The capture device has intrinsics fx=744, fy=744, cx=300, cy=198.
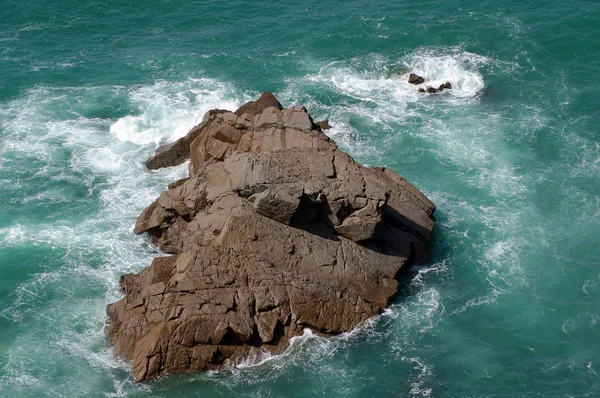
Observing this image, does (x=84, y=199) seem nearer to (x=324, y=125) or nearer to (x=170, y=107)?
(x=170, y=107)

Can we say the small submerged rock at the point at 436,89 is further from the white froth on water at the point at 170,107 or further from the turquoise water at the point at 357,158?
the white froth on water at the point at 170,107

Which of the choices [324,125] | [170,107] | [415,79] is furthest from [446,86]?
[170,107]

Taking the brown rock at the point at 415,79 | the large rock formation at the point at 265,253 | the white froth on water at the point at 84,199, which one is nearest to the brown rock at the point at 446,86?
the brown rock at the point at 415,79

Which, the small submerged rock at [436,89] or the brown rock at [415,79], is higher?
the brown rock at [415,79]

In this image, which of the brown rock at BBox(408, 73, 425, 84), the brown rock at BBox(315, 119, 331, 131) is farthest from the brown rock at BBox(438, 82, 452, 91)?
the brown rock at BBox(315, 119, 331, 131)

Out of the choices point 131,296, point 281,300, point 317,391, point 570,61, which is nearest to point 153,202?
point 131,296

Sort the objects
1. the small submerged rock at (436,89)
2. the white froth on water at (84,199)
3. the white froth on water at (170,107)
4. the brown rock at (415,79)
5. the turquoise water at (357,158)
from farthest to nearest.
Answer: the brown rock at (415,79)
the small submerged rock at (436,89)
the white froth on water at (170,107)
the white froth on water at (84,199)
the turquoise water at (357,158)

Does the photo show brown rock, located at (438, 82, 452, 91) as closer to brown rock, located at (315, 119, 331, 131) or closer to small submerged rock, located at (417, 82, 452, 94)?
small submerged rock, located at (417, 82, 452, 94)
